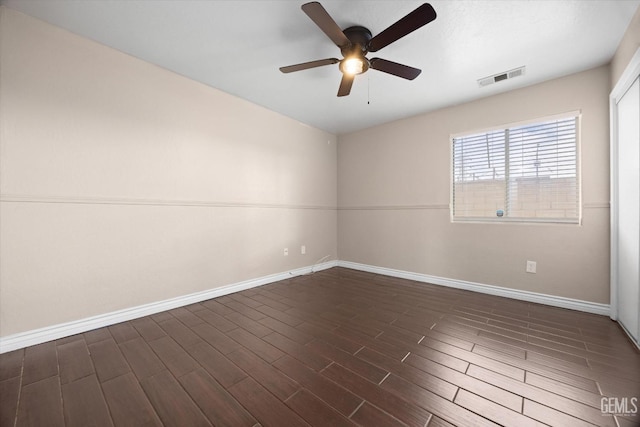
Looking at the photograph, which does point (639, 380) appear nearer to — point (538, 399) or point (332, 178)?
point (538, 399)

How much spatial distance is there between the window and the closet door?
0.39 metres

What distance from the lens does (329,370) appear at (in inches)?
59.9

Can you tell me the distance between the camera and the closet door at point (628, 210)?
1799 mm

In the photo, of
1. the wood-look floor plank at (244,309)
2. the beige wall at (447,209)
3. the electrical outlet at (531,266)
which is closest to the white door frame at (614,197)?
the beige wall at (447,209)

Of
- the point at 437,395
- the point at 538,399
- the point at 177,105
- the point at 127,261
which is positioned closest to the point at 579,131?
the point at 538,399

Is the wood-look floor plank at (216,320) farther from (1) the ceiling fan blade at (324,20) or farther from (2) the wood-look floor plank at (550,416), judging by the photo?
(1) the ceiling fan blade at (324,20)

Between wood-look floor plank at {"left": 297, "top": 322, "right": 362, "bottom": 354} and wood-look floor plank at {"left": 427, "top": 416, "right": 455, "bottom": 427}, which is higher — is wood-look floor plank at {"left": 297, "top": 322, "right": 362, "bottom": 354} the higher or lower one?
the lower one

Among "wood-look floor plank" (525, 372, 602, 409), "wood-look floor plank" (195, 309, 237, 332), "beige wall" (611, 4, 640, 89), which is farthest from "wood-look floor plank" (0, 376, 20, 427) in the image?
"beige wall" (611, 4, 640, 89)

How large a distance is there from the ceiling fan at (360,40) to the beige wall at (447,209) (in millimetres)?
1634

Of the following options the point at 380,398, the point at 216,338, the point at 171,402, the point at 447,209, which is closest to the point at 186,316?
the point at 216,338

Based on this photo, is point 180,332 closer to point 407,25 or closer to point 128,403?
point 128,403

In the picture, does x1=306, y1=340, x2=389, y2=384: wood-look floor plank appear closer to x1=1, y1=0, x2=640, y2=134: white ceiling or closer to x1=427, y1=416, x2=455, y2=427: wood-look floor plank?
x1=427, y1=416, x2=455, y2=427: wood-look floor plank

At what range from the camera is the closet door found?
5.90 ft

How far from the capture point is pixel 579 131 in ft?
8.07
